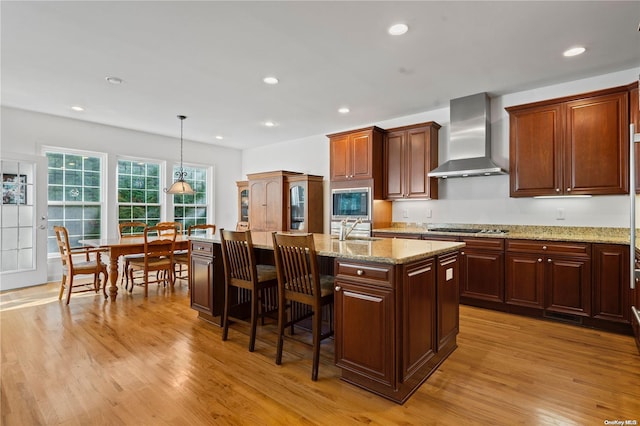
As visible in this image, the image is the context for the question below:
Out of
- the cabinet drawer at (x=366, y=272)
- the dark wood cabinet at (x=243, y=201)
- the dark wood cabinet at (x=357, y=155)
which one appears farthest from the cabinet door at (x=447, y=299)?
the dark wood cabinet at (x=243, y=201)

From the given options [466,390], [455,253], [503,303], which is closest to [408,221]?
[503,303]

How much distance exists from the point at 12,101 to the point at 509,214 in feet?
22.0

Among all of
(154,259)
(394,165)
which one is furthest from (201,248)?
(394,165)

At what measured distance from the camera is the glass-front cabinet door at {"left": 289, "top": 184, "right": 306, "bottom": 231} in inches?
225

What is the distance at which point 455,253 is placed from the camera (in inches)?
102

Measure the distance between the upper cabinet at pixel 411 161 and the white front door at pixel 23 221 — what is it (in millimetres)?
5118

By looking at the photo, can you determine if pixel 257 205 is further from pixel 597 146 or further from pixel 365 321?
pixel 597 146

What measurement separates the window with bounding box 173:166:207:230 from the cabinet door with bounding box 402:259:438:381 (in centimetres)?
565

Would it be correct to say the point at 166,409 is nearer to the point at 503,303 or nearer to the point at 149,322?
the point at 149,322

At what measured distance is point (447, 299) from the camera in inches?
96.9

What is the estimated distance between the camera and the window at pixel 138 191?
5762 millimetres

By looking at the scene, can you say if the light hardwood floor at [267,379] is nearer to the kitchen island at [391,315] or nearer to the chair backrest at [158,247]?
the kitchen island at [391,315]

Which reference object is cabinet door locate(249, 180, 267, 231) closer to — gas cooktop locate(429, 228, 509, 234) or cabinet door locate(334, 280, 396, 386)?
gas cooktop locate(429, 228, 509, 234)

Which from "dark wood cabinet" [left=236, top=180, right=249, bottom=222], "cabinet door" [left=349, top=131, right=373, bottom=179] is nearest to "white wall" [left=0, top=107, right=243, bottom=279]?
"dark wood cabinet" [left=236, top=180, right=249, bottom=222]
